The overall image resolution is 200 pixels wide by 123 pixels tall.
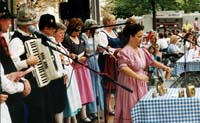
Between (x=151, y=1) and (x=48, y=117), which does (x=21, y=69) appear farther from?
(x=151, y=1)

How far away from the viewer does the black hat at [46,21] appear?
17.4ft

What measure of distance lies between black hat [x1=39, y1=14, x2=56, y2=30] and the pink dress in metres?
0.77

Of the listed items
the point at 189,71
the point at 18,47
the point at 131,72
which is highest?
the point at 18,47

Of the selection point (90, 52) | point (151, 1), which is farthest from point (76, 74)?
point (151, 1)

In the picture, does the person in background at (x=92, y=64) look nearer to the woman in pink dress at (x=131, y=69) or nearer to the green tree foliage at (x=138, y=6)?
the woman in pink dress at (x=131, y=69)

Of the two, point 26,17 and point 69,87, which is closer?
point 26,17

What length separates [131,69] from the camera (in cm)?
530

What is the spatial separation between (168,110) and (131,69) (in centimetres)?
94

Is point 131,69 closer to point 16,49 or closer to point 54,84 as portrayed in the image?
point 54,84

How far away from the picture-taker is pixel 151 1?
83.0ft

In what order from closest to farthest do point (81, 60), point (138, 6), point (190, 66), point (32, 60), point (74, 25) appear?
point (32, 60) → point (81, 60) → point (74, 25) → point (190, 66) → point (138, 6)

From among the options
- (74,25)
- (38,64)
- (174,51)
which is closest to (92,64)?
(74,25)

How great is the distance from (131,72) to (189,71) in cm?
386

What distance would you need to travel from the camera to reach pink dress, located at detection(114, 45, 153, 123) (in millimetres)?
5305
